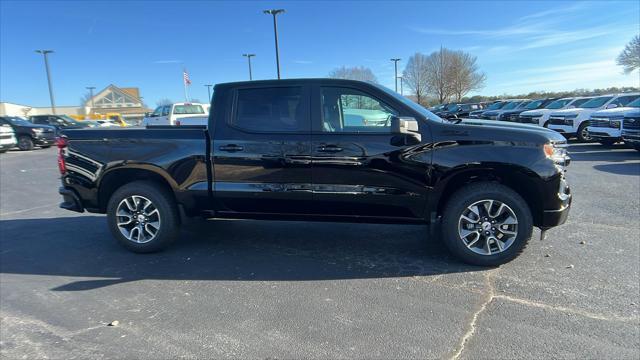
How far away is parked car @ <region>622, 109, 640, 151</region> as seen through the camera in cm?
1125

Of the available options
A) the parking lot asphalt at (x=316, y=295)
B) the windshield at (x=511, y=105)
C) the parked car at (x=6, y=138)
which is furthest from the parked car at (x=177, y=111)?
the windshield at (x=511, y=105)

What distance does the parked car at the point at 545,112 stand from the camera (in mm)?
17203

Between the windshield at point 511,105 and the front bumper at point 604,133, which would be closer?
the front bumper at point 604,133

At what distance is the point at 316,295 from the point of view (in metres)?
3.58

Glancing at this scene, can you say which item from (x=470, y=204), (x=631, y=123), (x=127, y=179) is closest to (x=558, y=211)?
(x=470, y=204)

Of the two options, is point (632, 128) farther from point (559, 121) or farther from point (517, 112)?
point (517, 112)

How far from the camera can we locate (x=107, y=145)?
182 inches

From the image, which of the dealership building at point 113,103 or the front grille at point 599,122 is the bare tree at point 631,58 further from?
the dealership building at point 113,103

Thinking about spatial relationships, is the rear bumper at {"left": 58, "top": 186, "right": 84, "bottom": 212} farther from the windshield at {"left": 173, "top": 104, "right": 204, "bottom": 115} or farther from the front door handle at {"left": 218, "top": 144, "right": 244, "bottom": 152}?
the windshield at {"left": 173, "top": 104, "right": 204, "bottom": 115}

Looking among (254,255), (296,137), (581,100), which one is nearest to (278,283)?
(254,255)

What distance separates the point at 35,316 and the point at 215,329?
160 centimetres

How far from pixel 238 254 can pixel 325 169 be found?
145 centimetres

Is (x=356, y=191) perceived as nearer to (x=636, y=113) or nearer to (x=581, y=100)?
(x=636, y=113)

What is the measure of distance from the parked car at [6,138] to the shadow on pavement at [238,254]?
14.7 metres
